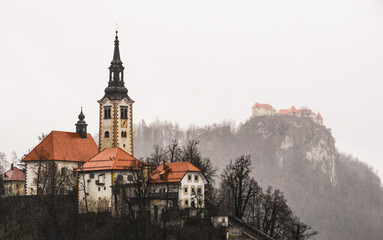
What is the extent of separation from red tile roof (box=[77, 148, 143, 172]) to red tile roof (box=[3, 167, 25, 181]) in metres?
19.8

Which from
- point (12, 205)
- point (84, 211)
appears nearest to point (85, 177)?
point (84, 211)

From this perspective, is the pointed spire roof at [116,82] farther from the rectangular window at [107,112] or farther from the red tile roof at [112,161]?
the red tile roof at [112,161]

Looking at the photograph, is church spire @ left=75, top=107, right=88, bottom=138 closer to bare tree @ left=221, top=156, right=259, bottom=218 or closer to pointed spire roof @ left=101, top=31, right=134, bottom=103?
pointed spire roof @ left=101, top=31, right=134, bottom=103

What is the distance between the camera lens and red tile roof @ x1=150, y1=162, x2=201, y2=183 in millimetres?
77537

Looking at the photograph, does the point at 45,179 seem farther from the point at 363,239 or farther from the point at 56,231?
the point at 363,239

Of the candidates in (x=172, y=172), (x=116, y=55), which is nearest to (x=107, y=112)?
(x=116, y=55)

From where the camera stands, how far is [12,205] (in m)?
84.6

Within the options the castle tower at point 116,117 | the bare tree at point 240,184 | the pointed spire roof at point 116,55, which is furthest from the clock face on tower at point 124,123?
the bare tree at point 240,184

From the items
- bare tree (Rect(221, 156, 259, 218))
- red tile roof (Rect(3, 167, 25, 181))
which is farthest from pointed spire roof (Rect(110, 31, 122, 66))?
red tile roof (Rect(3, 167, 25, 181))

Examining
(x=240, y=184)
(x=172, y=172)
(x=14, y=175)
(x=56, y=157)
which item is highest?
(x=56, y=157)

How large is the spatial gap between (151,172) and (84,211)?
30.8 feet

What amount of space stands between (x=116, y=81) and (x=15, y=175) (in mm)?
21681

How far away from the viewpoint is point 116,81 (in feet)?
303

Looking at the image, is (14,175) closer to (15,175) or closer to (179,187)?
(15,175)
